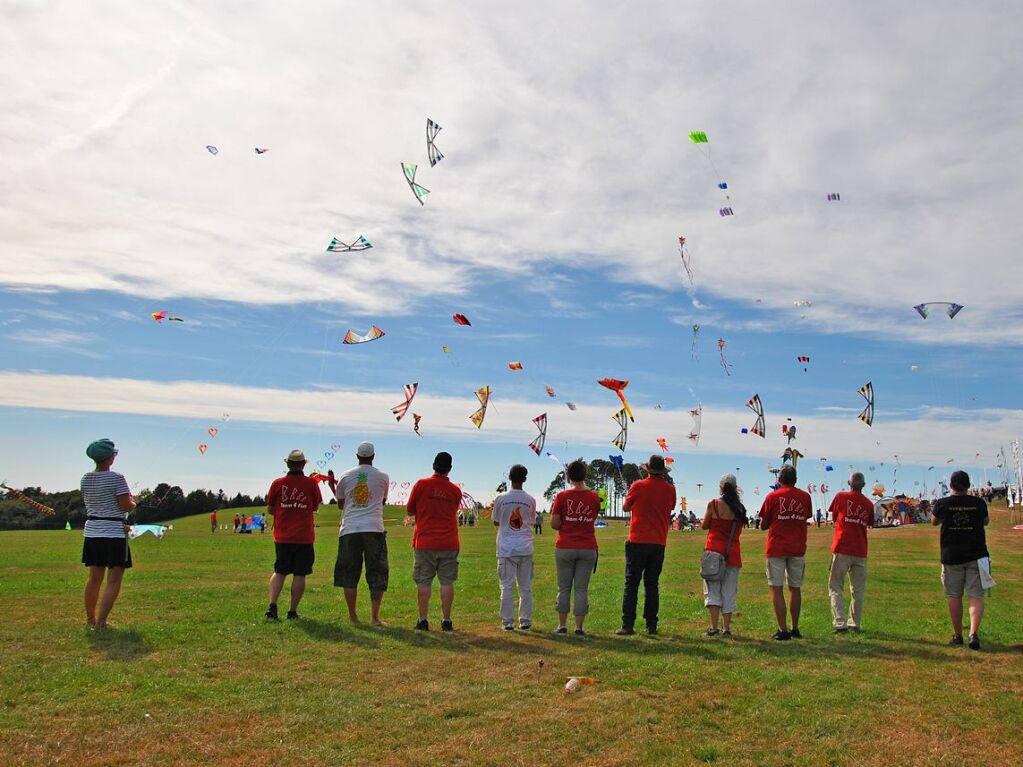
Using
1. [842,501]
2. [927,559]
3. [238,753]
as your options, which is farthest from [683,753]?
[927,559]

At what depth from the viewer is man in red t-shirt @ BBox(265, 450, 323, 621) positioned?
9977mm

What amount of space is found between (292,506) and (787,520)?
6.03m

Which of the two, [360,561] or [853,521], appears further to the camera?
[853,521]

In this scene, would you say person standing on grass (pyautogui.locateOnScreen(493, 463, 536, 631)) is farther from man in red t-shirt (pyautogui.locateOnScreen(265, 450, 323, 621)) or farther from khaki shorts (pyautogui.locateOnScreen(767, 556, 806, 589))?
khaki shorts (pyautogui.locateOnScreen(767, 556, 806, 589))

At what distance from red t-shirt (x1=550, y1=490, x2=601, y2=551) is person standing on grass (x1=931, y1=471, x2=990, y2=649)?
393 cm

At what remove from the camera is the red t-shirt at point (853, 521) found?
10297 millimetres

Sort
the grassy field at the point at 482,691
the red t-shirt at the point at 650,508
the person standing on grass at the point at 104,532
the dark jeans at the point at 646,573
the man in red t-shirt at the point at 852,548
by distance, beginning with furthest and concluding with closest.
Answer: the man in red t-shirt at the point at 852,548 → the red t-shirt at the point at 650,508 → the dark jeans at the point at 646,573 → the person standing on grass at the point at 104,532 → the grassy field at the point at 482,691

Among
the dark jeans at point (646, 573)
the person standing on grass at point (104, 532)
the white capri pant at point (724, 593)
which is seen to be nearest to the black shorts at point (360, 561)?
the person standing on grass at point (104, 532)

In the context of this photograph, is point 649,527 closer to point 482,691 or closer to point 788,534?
point 788,534

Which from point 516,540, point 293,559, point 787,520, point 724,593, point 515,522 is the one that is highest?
point 787,520

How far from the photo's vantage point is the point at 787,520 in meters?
9.88

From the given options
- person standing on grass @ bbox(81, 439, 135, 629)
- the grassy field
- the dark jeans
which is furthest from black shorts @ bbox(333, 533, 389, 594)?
the dark jeans

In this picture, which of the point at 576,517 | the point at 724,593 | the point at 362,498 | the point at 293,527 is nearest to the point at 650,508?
the point at 576,517

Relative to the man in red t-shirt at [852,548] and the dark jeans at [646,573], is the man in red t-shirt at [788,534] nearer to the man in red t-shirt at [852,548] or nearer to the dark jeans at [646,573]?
the man in red t-shirt at [852,548]
